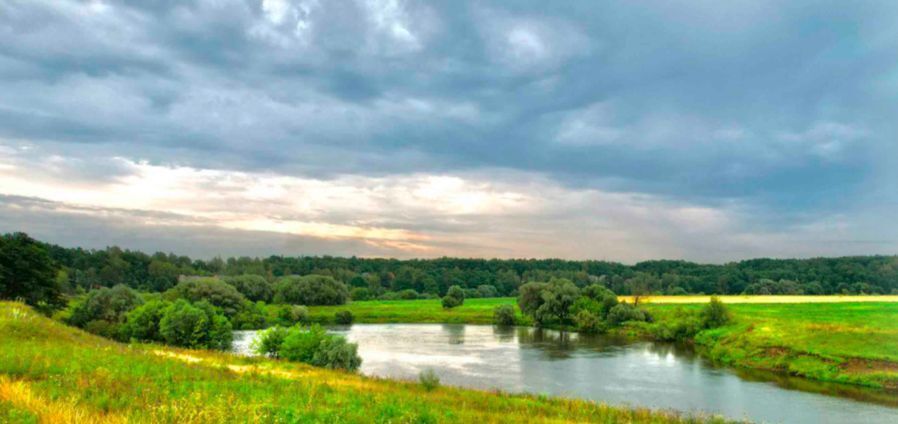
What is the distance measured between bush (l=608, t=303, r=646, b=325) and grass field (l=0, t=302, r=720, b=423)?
79.5 metres

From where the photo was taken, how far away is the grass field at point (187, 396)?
1018cm

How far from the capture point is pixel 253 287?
136875 millimetres

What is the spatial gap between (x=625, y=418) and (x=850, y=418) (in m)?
28.7

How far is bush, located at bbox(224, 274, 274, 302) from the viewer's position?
444 feet

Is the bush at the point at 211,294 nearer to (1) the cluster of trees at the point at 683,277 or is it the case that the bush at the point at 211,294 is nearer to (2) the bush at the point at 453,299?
(1) the cluster of trees at the point at 683,277

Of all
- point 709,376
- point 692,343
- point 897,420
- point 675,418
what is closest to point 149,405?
point 675,418

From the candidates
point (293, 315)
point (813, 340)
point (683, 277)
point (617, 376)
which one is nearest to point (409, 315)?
point (293, 315)

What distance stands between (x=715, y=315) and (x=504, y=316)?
40627 mm

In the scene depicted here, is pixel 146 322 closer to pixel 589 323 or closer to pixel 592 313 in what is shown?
pixel 589 323

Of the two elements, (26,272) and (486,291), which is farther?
(486,291)

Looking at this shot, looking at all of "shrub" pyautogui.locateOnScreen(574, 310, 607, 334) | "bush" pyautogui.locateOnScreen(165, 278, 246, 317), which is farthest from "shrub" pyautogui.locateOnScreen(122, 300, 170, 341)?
"shrub" pyautogui.locateOnScreen(574, 310, 607, 334)

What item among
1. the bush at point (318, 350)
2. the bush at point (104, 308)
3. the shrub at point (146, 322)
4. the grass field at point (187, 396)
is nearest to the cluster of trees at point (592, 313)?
the bush at point (318, 350)

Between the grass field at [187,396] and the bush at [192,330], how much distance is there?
36.4 meters

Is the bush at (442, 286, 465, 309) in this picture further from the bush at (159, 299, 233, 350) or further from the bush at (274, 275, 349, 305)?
the bush at (159, 299, 233, 350)
